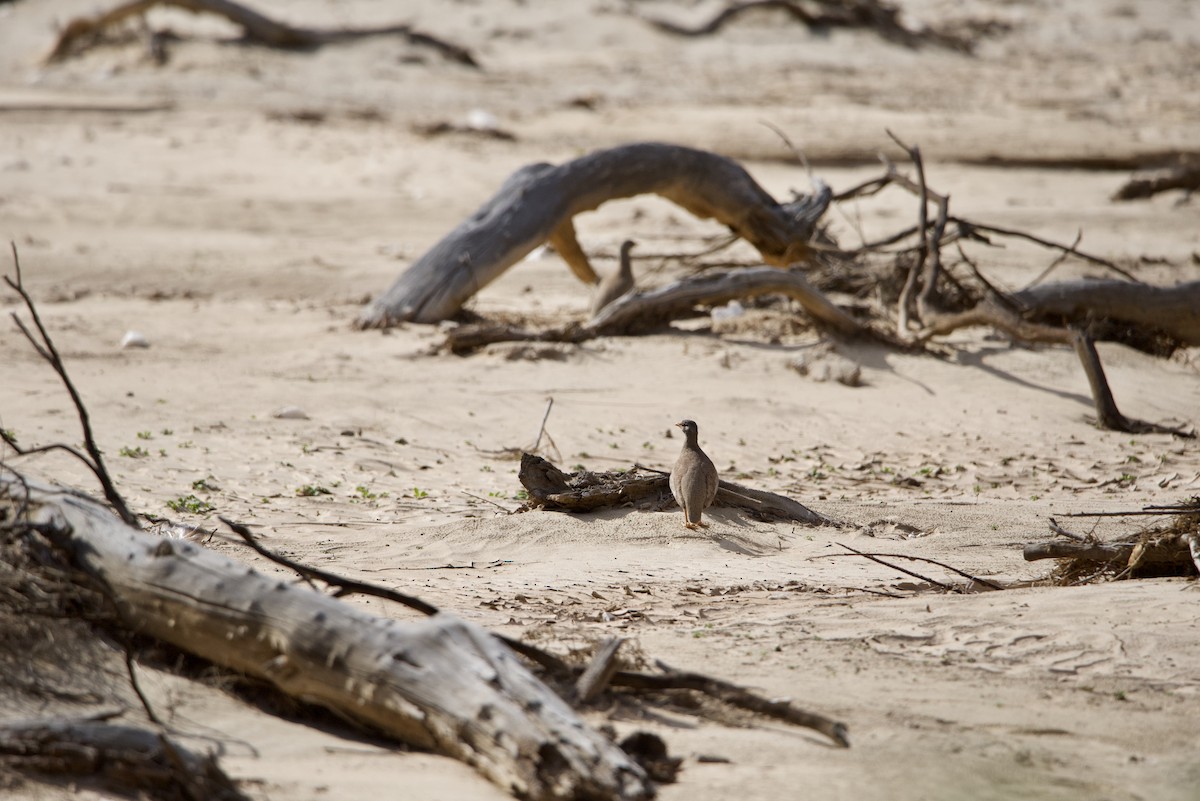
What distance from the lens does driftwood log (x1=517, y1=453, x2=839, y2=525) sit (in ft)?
18.6

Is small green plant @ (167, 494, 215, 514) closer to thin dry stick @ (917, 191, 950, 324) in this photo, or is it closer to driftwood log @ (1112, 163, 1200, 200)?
thin dry stick @ (917, 191, 950, 324)

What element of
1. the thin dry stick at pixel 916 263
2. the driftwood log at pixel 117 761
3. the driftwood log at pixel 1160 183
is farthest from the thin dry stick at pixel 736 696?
the driftwood log at pixel 1160 183

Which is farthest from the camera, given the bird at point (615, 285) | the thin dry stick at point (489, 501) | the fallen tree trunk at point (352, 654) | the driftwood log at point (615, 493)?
the bird at point (615, 285)

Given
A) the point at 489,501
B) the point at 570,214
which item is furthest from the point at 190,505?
the point at 570,214

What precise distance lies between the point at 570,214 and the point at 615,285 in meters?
0.63

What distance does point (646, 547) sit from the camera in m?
5.49

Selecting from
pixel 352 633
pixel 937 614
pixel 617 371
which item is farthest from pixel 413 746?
pixel 617 371

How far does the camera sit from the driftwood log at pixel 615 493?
18.6 ft

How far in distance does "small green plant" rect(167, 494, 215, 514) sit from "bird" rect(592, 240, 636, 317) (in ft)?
13.7

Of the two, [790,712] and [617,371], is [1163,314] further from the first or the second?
[790,712]

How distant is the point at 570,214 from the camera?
373 inches

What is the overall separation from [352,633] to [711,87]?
15300mm

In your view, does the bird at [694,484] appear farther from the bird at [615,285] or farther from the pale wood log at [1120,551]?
the bird at [615,285]

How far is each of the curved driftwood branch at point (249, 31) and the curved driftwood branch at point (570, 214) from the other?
1033 cm
